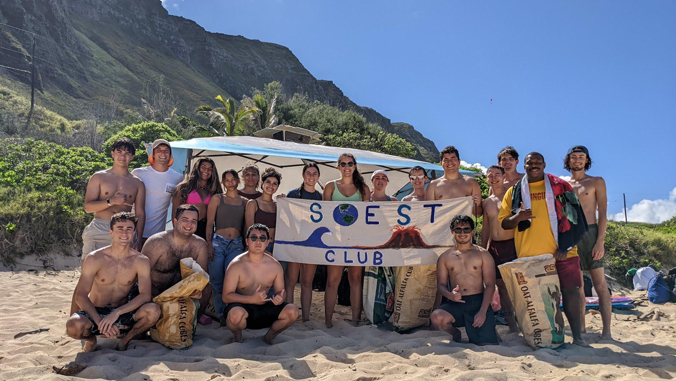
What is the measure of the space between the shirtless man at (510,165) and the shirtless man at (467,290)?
0.87 meters

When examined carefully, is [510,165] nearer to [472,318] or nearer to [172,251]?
[472,318]

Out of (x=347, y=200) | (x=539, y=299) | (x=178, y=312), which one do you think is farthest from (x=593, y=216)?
(x=178, y=312)

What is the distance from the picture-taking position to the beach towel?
3.57 metres

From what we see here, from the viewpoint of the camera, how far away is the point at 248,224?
4.23m

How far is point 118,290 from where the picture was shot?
11.1ft

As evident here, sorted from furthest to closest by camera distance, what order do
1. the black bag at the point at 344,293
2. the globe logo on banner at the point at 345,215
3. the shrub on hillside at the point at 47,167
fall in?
the shrub on hillside at the point at 47,167, the black bag at the point at 344,293, the globe logo on banner at the point at 345,215

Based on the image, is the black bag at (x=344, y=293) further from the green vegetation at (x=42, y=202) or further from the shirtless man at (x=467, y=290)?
the green vegetation at (x=42, y=202)

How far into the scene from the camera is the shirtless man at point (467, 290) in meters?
3.66

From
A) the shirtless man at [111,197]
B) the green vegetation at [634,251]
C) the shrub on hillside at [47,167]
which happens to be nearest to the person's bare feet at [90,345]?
the shirtless man at [111,197]

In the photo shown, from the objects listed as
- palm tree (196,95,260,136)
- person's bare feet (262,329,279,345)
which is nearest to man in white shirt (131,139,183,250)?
person's bare feet (262,329,279,345)

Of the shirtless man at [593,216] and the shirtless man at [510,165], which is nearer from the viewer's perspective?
the shirtless man at [593,216]

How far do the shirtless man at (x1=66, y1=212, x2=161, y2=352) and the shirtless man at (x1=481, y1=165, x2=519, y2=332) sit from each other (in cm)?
297

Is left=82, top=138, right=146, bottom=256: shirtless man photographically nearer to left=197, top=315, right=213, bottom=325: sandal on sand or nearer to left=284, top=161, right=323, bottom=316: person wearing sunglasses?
left=197, top=315, right=213, bottom=325: sandal on sand

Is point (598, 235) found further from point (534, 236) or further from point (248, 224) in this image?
point (248, 224)
